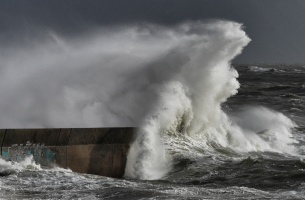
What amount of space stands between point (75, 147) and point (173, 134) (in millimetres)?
3298

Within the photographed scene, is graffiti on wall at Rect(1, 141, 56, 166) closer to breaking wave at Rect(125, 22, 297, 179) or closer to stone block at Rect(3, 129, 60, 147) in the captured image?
stone block at Rect(3, 129, 60, 147)

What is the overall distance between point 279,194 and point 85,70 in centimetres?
727

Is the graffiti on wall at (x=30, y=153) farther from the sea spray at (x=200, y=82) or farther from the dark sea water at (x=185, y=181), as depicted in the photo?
the sea spray at (x=200, y=82)

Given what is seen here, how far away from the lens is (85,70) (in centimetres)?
1396

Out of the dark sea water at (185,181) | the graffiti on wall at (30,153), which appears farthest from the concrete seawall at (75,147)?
the dark sea water at (185,181)

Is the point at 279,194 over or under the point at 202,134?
under

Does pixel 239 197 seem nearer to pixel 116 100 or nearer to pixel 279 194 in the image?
pixel 279 194

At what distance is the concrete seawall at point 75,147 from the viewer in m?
8.62

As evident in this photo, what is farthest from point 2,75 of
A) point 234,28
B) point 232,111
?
point 232,111

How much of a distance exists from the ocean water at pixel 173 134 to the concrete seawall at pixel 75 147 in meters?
0.17

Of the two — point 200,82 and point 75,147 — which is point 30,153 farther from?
point 200,82

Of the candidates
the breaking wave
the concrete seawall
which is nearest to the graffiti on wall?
the concrete seawall

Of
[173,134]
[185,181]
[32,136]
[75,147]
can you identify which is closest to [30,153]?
[32,136]

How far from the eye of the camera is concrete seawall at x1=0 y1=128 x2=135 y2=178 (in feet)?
28.3
